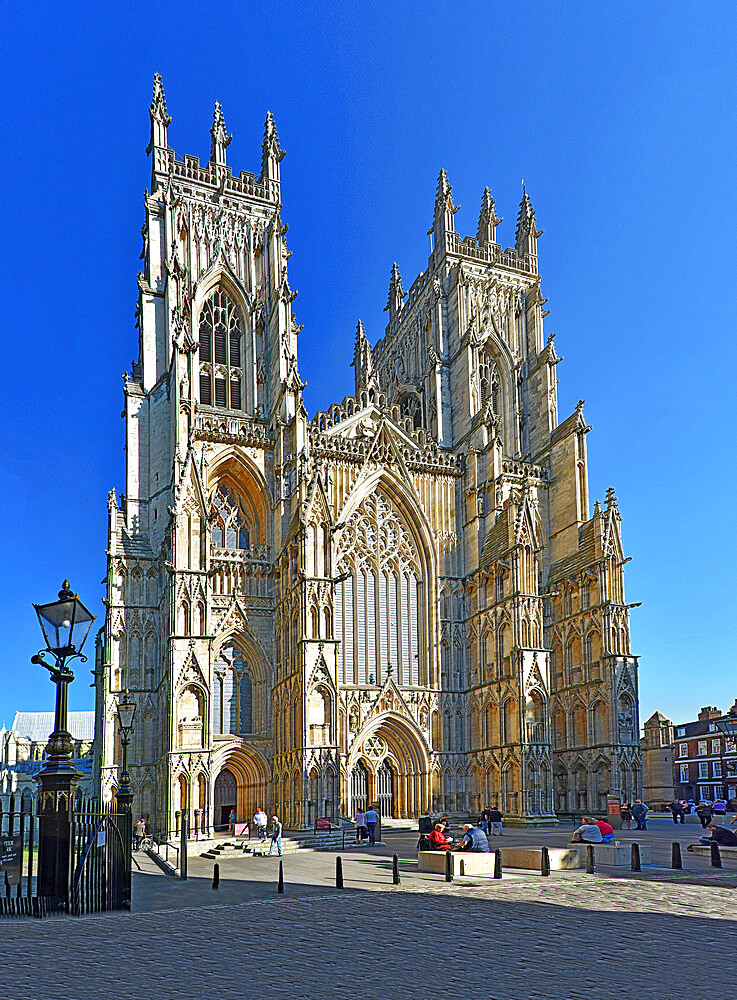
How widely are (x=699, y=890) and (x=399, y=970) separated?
8.98m

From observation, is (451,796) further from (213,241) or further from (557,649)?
Answer: (213,241)

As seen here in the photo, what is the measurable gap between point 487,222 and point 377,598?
26001mm

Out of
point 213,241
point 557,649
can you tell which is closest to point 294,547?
point 557,649

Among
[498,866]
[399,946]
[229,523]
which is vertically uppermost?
[229,523]

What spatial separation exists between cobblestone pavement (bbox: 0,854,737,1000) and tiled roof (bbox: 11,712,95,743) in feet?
379

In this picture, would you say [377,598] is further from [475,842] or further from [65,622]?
[65,622]

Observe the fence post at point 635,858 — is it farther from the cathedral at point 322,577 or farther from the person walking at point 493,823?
the cathedral at point 322,577

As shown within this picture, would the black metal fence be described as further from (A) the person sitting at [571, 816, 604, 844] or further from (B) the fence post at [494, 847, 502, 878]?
(A) the person sitting at [571, 816, 604, 844]

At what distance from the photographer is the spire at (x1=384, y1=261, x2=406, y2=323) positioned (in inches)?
2510

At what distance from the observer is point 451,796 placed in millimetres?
42344

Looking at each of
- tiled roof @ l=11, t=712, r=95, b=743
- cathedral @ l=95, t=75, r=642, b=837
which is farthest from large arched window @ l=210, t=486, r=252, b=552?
tiled roof @ l=11, t=712, r=95, b=743

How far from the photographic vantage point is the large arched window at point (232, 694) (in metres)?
40.1

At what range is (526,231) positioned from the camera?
57.2 metres

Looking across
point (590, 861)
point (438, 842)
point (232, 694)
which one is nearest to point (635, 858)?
point (590, 861)
